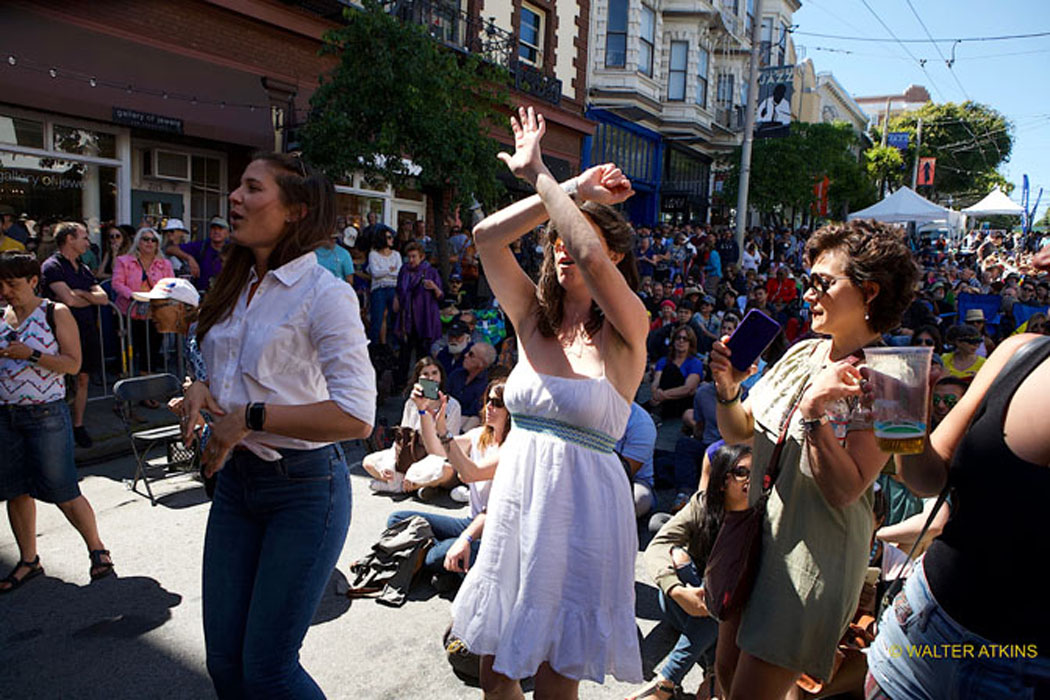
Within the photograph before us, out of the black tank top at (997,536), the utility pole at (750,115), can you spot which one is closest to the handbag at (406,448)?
the black tank top at (997,536)

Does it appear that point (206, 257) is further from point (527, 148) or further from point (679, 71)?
point (679, 71)

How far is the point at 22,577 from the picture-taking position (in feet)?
13.8

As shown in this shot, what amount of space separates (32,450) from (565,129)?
19.4m

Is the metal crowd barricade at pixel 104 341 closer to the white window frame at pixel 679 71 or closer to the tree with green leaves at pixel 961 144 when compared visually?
the white window frame at pixel 679 71

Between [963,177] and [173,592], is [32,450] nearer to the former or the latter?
A: [173,592]

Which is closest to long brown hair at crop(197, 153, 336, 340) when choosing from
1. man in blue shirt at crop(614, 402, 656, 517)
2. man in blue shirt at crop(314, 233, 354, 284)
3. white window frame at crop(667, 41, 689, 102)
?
man in blue shirt at crop(614, 402, 656, 517)

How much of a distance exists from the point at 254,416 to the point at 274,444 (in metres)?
0.19

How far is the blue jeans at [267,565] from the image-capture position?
2002mm

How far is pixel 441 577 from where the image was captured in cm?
444

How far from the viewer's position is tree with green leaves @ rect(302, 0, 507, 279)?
1003cm

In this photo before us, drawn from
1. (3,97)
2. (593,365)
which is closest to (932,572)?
(593,365)

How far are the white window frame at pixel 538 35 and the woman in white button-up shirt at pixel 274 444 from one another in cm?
1894

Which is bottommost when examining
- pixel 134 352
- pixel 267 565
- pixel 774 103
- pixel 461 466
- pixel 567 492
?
pixel 134 352

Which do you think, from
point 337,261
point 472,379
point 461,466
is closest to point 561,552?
point 461,466
